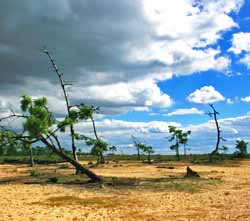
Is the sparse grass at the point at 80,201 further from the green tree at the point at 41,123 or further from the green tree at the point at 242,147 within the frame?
the green tree at the point at 242,147

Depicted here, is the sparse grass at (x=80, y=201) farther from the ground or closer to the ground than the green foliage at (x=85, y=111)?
closer to the ground

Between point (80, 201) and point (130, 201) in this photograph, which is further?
point (80, 201)

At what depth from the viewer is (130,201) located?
70.8 feet

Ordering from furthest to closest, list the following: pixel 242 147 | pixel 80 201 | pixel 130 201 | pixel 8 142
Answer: pixel 242 147
pixel 8 142
pixel 80 201
pixel 130 201

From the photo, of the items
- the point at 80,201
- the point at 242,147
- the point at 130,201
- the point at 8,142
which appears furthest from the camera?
the point at 242,147

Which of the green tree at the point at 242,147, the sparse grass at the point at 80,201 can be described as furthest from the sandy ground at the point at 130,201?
the green tree at the point at 242,147

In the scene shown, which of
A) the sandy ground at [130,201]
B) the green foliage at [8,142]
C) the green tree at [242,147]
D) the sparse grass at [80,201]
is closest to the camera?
the sandy ground at [130,201]

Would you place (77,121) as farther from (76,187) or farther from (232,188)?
(232,188)

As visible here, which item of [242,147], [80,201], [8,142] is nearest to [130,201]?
[80,201]

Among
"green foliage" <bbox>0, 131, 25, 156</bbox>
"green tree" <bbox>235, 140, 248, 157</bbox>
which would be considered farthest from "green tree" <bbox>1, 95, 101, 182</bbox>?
"green tree" <bbox>235, 140, 248, 157</bbox>

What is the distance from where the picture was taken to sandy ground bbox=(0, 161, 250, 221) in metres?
17.7

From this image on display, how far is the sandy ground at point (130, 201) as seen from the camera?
695 inches

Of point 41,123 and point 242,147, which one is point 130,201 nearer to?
point 41,123

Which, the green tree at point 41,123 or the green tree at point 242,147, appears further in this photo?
the green tree at point 242,147
